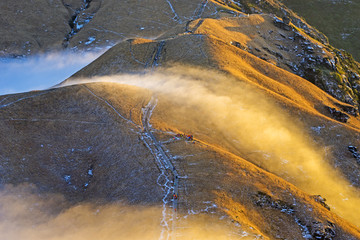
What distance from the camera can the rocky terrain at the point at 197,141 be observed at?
1506 inches

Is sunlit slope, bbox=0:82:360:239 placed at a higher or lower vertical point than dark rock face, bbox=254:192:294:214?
higher

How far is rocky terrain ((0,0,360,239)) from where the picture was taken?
38.2 m

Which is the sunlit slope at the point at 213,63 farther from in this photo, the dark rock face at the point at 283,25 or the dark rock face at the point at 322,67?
the dark rock face at the point at 283,25

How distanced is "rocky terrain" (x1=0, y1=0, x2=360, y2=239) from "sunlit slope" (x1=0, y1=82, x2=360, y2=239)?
189 millimetres

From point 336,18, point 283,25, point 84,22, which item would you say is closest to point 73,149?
point 84,22

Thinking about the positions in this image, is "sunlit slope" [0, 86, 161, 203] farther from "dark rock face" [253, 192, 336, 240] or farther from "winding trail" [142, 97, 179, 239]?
"dark rock face" [253, 192, 336, 240]

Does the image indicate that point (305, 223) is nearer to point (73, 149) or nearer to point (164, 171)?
point (164, 171)

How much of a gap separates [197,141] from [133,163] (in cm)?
1108

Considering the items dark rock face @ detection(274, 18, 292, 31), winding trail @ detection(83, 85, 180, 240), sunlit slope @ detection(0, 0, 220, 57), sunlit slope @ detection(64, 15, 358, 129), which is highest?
sunlit slope @ detection(0, 0, 220, 57)

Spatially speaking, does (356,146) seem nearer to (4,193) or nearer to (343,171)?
(343,171)

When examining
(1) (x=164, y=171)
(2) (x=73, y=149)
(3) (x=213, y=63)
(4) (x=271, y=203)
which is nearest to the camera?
(4) (x=271, y=203)

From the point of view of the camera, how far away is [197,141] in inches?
1948

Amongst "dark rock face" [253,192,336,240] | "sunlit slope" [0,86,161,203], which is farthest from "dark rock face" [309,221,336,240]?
"sunlit slope" [0,86,161,203]

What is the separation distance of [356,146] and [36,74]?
89.1 metres
